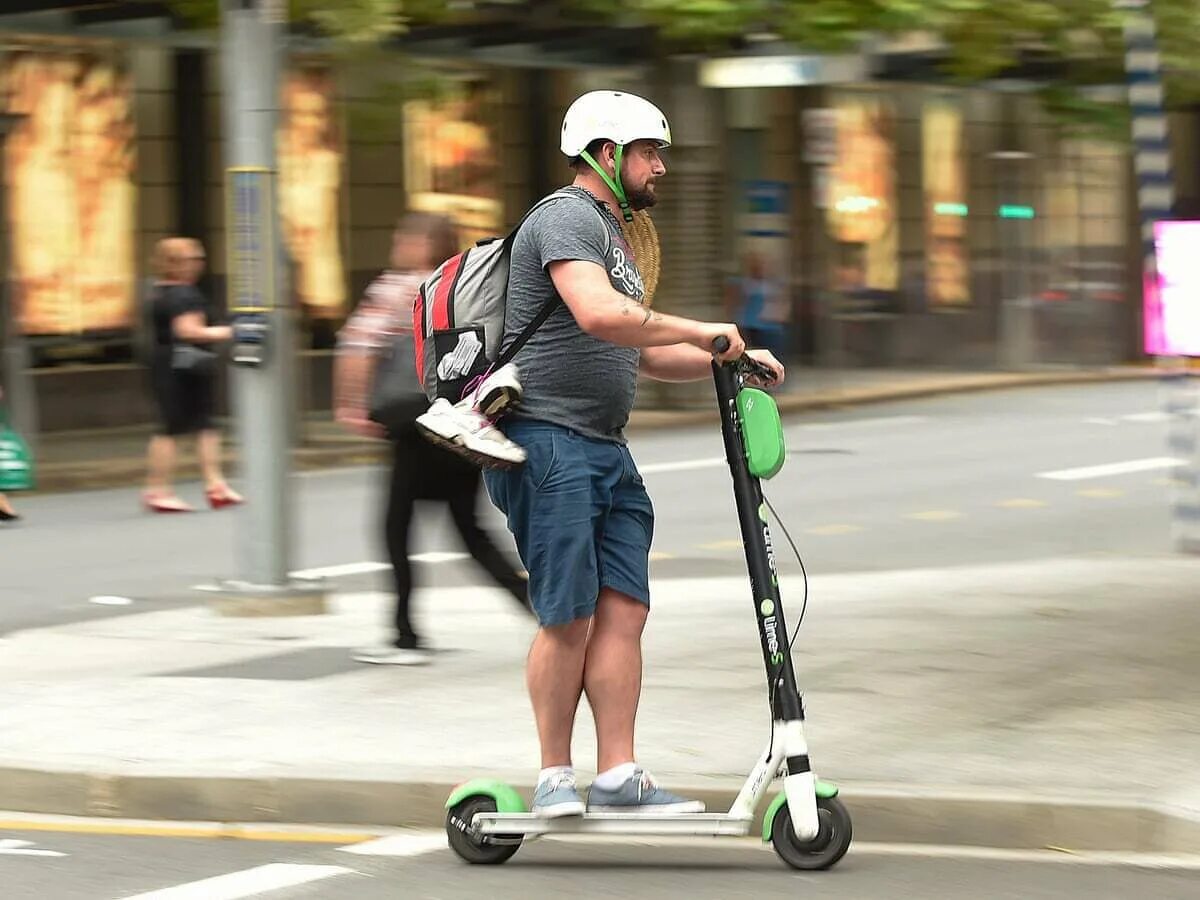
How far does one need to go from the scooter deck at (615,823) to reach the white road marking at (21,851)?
1.21 metres

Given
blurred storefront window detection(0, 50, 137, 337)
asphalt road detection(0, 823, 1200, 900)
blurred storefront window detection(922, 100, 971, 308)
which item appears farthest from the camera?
blurred storefront window detection(922, 100, 971, 308)

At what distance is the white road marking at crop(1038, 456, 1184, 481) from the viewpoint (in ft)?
57.3

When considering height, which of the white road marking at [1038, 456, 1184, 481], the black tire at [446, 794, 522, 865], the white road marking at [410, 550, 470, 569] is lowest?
the white road marking at [1038, 456, 1184, 481]

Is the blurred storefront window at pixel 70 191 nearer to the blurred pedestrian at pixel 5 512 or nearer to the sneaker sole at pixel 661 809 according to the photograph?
the blurred pedestrian at pixel 5 512

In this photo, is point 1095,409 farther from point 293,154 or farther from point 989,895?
point 989,895

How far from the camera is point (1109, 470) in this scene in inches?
706

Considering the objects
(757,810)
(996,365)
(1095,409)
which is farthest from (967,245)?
(757,810)

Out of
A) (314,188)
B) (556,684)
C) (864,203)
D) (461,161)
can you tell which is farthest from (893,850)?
(864,203)

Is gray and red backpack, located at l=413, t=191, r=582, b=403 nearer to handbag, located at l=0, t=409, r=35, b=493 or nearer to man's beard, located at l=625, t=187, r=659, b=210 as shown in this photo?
man's beard, located at l=625, t=187, r=659, b=210

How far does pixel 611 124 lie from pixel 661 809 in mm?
1671

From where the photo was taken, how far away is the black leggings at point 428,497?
9031mm

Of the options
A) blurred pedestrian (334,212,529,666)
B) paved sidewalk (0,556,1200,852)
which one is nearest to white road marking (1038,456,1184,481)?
paved sidewalk (0,556,1200,852)

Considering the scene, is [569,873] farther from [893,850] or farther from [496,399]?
[496,399]

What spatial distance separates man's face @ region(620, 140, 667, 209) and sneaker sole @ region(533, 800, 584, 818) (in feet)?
4.93
